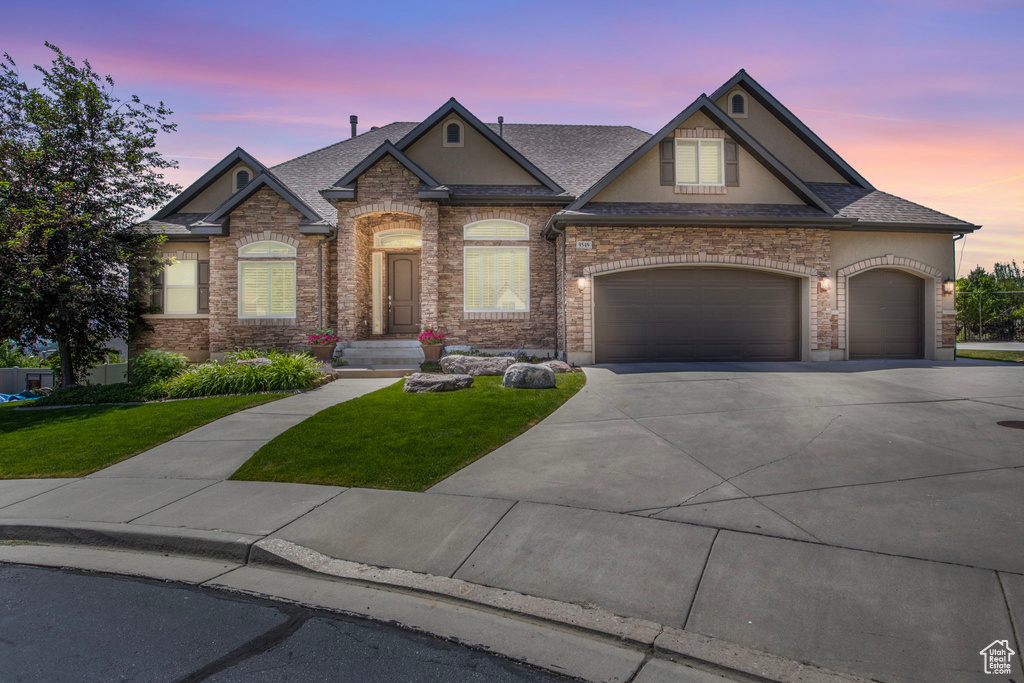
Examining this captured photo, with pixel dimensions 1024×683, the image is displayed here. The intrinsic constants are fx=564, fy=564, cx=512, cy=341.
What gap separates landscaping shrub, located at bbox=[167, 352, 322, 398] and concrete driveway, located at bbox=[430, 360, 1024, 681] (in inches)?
247

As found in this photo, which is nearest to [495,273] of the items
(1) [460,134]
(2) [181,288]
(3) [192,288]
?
(1) [460,134]

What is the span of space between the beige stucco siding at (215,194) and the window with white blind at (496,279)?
8.28 meters

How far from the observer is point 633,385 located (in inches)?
428

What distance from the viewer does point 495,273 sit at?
53.4 ft

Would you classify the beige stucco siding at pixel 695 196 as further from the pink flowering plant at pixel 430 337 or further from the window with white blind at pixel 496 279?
the pink flowering plant at pixel 430 337

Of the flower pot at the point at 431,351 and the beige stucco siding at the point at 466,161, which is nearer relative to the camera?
the flower pot at the point at 431,351

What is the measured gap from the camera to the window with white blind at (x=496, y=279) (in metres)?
16.2

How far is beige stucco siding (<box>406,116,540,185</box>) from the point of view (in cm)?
1680

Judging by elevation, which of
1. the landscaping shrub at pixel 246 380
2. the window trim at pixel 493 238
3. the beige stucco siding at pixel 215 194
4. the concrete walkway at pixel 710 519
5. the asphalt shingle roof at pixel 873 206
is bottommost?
the concrete walkway at pixel 710 519

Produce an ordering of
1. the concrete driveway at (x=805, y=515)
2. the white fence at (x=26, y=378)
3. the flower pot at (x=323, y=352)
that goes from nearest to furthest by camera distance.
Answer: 1. the concrete driveway at (x=805, y=515)
2. the flower pot at (x=323, y=352)
3. the white fence at (x=26, y=378)

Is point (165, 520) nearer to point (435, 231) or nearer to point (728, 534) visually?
point (728, 534)

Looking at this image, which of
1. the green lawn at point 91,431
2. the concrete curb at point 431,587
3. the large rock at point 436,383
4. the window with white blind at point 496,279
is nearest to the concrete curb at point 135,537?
the concrete curb at point 431,587

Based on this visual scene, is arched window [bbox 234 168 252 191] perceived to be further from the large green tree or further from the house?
the large green tree

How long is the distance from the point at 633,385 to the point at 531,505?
646 cm
